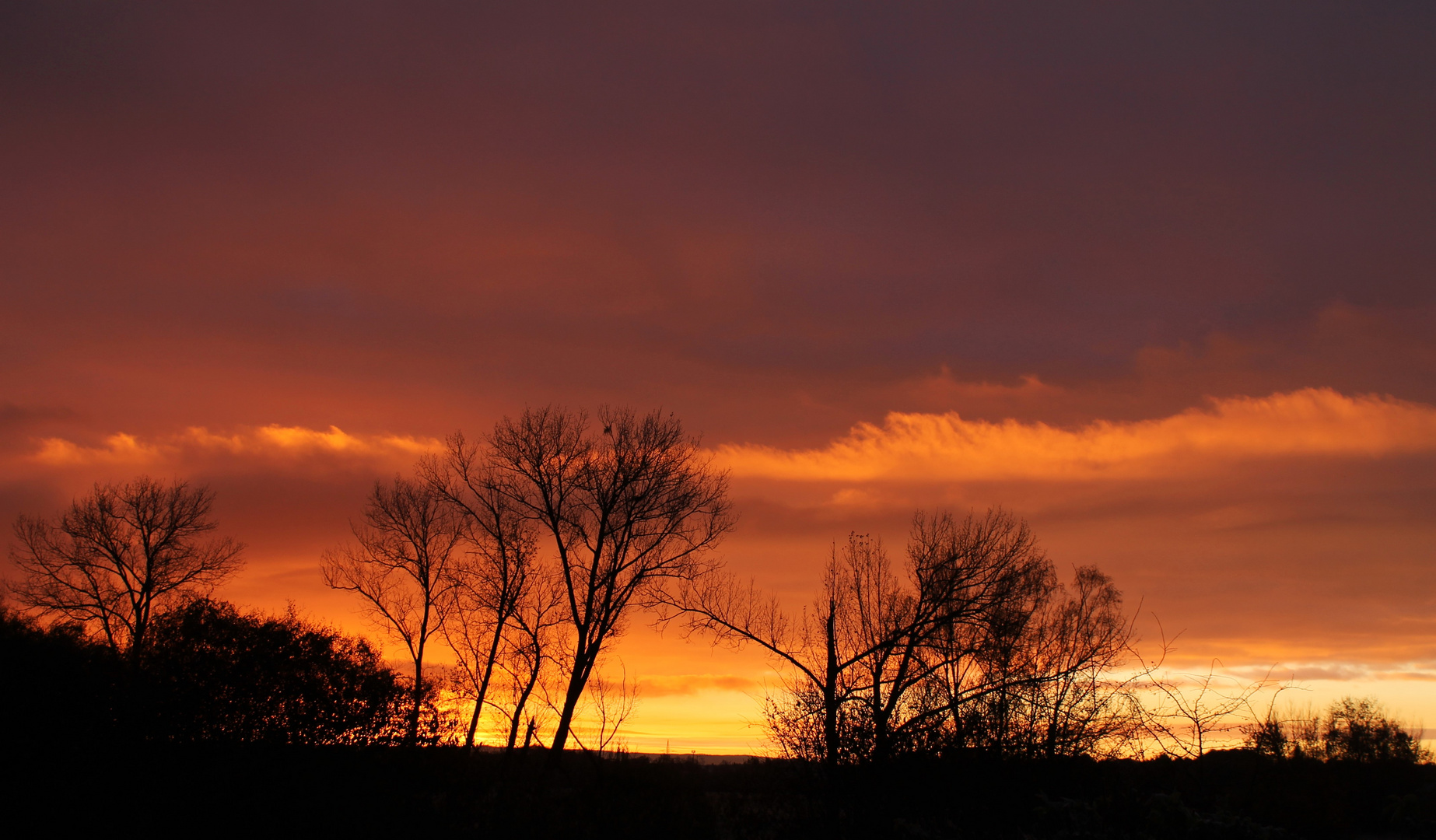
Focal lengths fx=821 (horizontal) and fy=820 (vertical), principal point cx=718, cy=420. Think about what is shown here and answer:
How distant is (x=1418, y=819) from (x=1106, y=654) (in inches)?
195

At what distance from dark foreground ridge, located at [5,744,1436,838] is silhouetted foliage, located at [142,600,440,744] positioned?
444 mm

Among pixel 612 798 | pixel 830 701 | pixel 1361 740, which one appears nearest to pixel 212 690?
pixel 612 798

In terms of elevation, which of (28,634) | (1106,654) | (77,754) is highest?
(28,634)

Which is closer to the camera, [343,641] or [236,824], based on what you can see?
[236,824]

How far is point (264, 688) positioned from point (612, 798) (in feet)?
30.5

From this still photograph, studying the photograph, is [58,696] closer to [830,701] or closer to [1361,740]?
[830,701]

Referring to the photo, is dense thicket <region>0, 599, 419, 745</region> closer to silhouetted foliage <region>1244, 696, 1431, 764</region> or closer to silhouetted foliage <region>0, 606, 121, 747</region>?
silhouetted foliage <region>0, 606, 121, 747</region>

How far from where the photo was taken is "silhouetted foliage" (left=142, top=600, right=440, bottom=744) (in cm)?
1752

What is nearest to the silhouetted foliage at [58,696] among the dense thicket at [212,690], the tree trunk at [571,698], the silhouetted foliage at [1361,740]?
the dense thicket at [212,690]

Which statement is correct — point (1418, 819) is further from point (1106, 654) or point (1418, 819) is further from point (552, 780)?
point (552, 780)

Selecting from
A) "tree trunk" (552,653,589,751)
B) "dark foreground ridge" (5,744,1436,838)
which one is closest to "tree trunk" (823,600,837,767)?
"dark foreground ridge" (5,744,1436,838)

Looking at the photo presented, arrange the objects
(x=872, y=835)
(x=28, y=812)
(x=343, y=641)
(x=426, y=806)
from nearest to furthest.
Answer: (x=872, y=835), (x=28, y=812), (x=426, y=806), (x=343, y=641)

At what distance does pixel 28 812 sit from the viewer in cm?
1596

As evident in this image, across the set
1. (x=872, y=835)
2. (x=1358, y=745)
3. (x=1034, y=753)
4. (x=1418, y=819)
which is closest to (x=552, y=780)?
(x=872, y=835)
